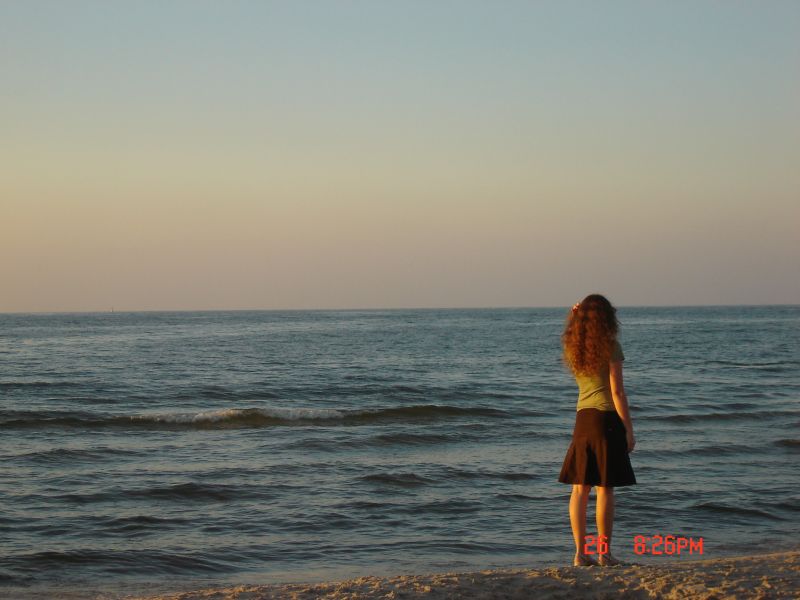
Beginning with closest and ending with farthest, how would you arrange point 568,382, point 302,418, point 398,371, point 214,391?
point 302,418, point 214,391, point 568,382, point 398,371

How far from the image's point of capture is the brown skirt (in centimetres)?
636

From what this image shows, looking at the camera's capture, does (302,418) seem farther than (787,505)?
Yes

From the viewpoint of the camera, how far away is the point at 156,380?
28.3 metres

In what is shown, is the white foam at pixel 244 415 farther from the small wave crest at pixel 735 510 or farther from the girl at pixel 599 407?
the girl at pixel 599 407

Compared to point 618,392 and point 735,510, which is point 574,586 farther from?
point 735,510

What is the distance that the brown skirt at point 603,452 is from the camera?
636cm

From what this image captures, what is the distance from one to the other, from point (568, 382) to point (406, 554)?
1952cm

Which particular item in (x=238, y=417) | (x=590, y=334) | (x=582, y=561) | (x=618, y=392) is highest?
(x=590, y=334)

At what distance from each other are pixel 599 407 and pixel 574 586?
50.3 inches

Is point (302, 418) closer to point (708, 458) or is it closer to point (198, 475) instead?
point (198, 475)

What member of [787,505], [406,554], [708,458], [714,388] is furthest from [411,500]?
[714,388]

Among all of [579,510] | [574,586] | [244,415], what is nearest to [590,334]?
[579,510]

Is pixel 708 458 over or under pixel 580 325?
under

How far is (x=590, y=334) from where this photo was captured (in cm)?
628
